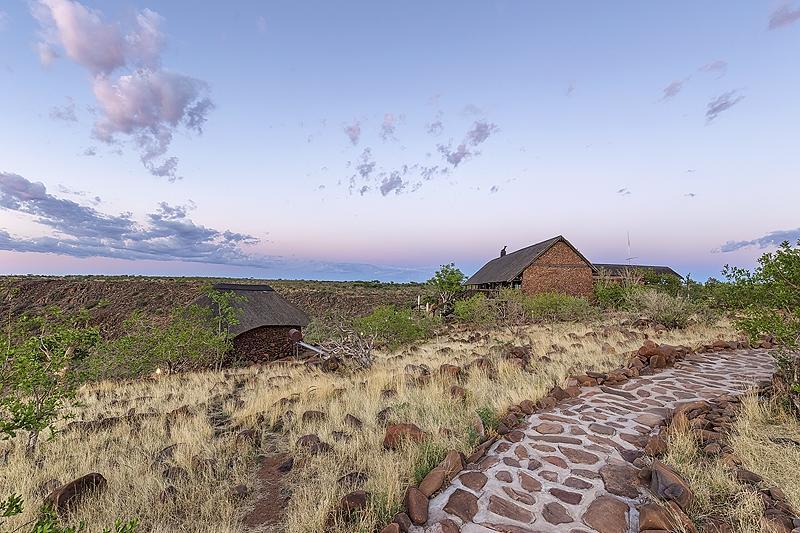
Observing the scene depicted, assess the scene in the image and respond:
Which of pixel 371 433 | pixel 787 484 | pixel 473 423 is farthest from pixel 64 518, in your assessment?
pixel 787 484

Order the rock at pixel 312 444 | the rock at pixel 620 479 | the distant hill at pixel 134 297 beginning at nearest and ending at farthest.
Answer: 1. the rock at pixel 620 479
2. the rock at pixel 312 444
3. the distant hill at pixel 134 297

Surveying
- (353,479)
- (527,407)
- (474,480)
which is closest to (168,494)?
(353,479)

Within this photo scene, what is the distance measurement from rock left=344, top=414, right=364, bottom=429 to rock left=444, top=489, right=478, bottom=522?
8.41ft

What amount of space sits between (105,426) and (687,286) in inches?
1146

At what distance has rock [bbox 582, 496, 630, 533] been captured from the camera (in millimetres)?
3291

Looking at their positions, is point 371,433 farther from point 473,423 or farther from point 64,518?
point 64,518

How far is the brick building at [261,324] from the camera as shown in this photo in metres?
18.6

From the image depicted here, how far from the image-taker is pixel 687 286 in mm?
24250

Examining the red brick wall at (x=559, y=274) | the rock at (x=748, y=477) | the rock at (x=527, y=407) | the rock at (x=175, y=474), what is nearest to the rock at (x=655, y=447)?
the rock at (x=748, y=477)

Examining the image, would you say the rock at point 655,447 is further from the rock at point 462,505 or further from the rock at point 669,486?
the rock at point 462,505

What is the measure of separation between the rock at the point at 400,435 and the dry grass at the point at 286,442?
166mm

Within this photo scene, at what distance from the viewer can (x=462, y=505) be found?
3537 millimetres

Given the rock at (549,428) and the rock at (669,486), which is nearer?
the rock at (669,486)

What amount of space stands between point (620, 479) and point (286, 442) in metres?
4.47
